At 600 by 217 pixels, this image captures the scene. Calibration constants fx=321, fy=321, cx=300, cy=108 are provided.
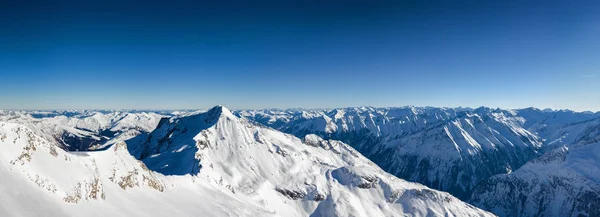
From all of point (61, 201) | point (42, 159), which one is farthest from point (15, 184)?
point (42, 159)

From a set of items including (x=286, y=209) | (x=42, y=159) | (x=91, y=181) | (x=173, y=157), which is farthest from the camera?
(x=173, y=157)

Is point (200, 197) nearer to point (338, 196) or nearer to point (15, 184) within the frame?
point (15, 184)

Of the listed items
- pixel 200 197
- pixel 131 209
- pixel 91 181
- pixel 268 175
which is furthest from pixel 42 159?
pixel 268 175

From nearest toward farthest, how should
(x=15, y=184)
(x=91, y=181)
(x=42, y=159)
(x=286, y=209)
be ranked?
(x=15, y=184), (x=42, y=159), (x=91, y=181), (x=286, y=209)

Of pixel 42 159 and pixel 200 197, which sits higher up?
pixel 42 159

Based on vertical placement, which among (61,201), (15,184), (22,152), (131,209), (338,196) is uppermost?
(22,152)

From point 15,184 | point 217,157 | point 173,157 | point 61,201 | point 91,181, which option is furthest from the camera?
point 217,157

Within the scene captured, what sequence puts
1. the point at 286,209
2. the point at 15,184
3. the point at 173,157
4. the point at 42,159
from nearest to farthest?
→ the point at 15,184 → the point at 42,159 → the point at 286,209 → the point at 173,157

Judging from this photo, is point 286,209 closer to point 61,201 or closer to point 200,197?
point 200,197

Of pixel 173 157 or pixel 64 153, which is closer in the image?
pixel 64 153
